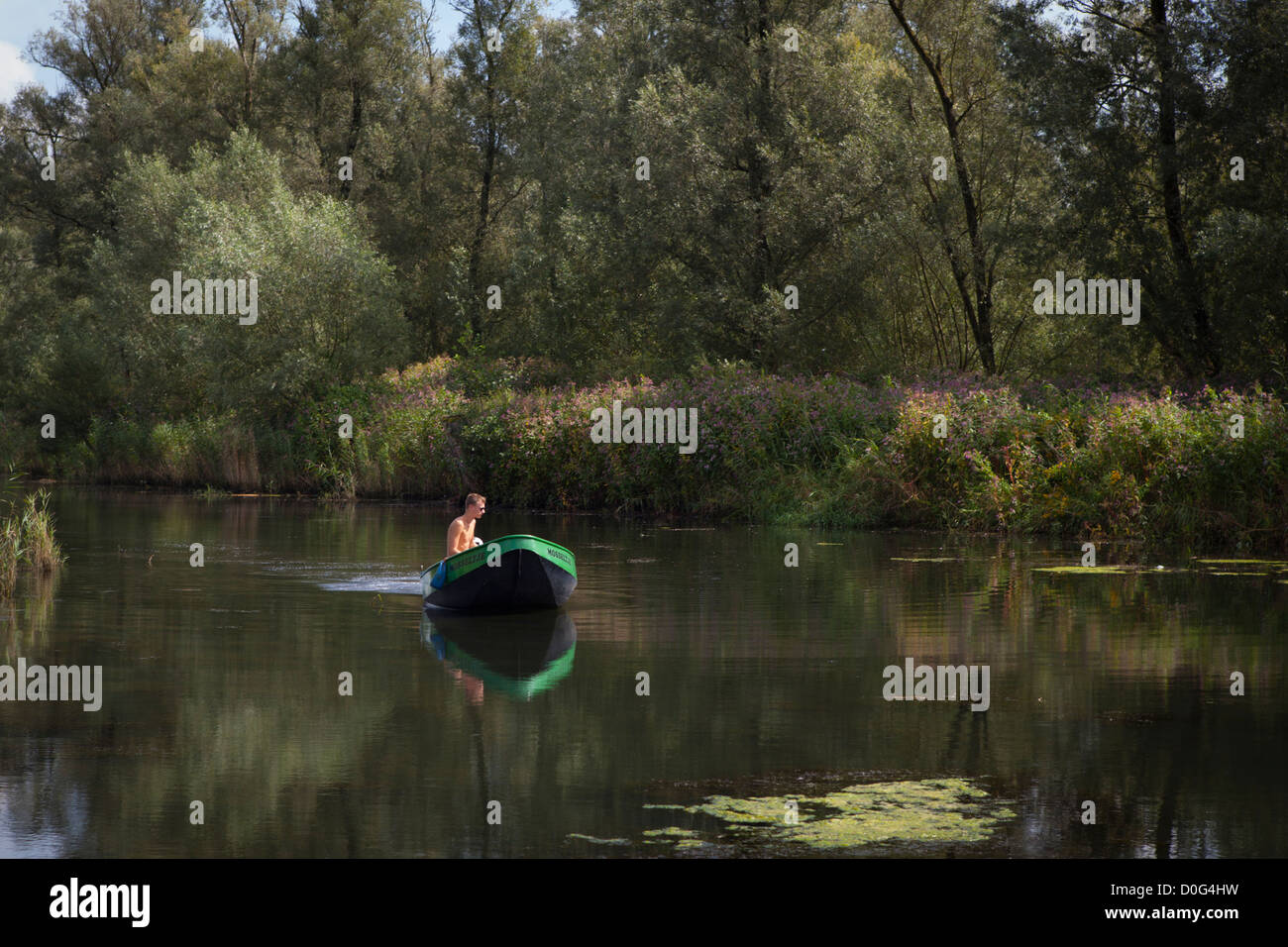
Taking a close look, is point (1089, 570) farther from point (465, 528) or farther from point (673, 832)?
point (673, 832)

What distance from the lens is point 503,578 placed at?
55.1 ft

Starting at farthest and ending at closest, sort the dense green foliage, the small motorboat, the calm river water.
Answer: the dense green foliage
the small motorboat
the calm river water

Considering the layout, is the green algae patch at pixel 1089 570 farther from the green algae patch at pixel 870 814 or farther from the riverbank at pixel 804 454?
the green algae patch at pixel 870 814

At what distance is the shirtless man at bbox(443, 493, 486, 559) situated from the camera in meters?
17.2

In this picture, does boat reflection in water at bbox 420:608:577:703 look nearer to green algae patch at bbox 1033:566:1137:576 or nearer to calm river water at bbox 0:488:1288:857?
calm river water at bbox 0:488:1288:857

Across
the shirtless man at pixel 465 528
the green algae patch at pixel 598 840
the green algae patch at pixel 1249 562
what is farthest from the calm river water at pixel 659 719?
the shirtless man at pixel 465 528

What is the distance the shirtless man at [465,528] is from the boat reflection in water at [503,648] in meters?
0.81

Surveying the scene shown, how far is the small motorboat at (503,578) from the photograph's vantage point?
16453 millimetres

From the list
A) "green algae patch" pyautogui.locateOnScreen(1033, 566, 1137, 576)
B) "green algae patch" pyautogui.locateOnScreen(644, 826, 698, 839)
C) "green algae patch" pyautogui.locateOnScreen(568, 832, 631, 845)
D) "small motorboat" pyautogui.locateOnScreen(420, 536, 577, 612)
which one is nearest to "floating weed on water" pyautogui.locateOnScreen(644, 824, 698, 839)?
"green algae patch" pyautogui.locateOnScreen(644, 826, 698, 839)

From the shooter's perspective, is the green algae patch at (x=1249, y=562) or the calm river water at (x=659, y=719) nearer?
the calm river water at (x=659, y=719)

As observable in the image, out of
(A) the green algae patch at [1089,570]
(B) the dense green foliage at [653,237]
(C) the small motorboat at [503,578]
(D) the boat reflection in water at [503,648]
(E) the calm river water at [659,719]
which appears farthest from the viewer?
(B) the dense green foliage at [653,237]

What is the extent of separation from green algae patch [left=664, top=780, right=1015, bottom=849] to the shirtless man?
890 centimetres

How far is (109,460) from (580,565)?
1183 inches

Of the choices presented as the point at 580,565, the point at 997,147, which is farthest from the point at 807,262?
the point at 580,565
